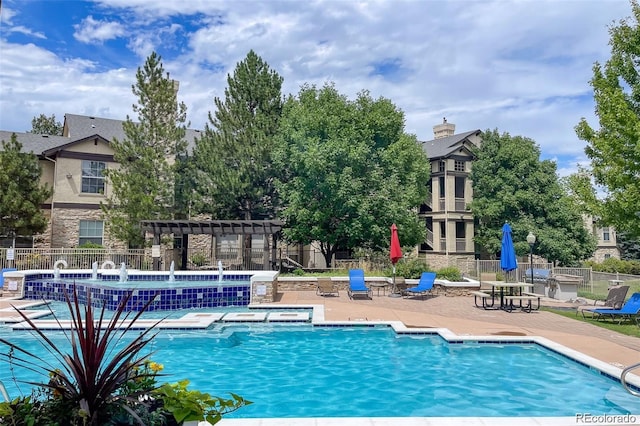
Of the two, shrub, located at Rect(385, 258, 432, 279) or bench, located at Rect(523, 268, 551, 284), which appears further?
bench, located at Rect(523, 268, 551, 284)

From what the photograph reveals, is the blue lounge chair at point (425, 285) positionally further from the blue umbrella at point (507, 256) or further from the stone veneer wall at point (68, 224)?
the stone veneer wall at point (68, 224)

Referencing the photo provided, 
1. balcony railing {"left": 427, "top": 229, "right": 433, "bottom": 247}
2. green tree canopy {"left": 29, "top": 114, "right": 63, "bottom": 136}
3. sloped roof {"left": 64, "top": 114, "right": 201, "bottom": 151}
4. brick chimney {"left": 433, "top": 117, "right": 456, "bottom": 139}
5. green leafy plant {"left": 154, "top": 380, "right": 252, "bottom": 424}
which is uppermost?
green tree canopy {"left": 29, "top": 114, "right": 63, "bottom": 136}

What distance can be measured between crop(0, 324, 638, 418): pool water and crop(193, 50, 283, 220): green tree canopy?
14435mm

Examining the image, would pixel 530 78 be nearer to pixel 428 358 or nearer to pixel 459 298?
pixel 459 298

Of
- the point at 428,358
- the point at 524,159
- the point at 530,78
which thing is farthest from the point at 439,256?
the point at 428,358

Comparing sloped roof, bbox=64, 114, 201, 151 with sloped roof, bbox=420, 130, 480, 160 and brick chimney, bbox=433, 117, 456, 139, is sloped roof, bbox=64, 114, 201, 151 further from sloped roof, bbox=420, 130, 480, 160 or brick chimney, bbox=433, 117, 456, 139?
brick chimney, bbox=433, 117, 456, 139

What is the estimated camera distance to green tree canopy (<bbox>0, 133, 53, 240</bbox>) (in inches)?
851

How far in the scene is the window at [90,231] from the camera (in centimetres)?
2561

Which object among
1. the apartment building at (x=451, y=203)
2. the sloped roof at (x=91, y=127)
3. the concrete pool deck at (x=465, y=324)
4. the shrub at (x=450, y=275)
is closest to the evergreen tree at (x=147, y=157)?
the sloped roof at (x=91, y=127)

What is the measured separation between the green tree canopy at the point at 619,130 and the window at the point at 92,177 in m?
26.0

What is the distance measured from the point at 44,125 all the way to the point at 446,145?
42.6 m

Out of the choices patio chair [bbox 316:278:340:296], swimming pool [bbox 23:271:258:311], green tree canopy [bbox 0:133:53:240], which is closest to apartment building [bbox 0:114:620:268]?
green tree canopy [bbox 0:133:53:240]
